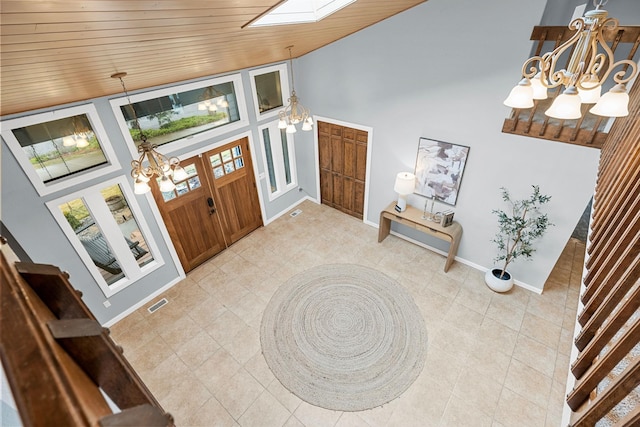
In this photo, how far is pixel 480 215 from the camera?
171 inches

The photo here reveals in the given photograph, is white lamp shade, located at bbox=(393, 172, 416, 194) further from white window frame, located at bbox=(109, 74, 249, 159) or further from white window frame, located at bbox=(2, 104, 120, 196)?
white window frame, located at bbox=(2, 104, 120, 196)

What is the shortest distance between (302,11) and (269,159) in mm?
3229

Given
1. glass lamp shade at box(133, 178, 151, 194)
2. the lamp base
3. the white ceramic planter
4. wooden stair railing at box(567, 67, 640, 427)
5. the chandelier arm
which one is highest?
the chandelier arm

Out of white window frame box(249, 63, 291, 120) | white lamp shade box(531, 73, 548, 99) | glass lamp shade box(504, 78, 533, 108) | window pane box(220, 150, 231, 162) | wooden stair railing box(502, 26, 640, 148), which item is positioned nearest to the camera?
glass lamp shade box(504, 78, 533, 108)

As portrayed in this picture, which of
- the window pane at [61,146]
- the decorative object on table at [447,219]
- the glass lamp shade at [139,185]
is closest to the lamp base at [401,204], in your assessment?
the decorative object on table at [447,219]

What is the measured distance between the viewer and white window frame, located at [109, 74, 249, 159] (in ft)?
11.3

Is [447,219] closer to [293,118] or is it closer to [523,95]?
[293,118]

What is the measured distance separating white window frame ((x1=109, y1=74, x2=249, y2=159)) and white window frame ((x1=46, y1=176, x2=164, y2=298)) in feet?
1.84

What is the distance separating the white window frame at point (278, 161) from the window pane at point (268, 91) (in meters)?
0.30

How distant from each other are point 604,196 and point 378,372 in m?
2.68

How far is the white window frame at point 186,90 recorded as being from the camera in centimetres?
344

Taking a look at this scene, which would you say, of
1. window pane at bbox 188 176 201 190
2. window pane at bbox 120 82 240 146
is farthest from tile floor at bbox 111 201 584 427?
window pane at bbox 120 82 240 146

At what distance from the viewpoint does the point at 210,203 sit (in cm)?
480

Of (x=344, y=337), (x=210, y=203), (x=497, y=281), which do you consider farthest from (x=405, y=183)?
(x=210, y=203)
